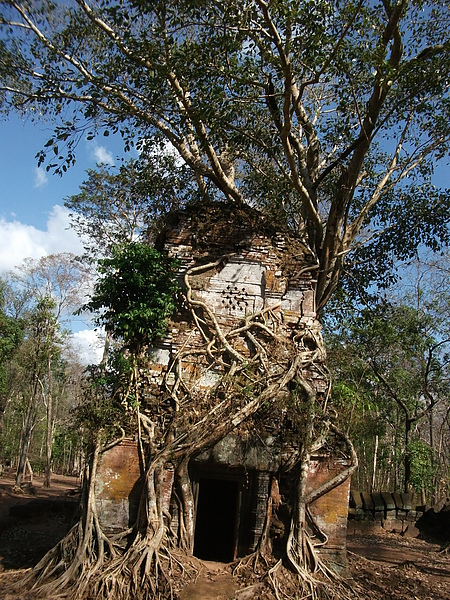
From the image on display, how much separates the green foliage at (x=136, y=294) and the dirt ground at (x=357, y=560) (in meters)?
2.51

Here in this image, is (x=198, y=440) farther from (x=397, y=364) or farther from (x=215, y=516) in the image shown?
(x=397, y=364)

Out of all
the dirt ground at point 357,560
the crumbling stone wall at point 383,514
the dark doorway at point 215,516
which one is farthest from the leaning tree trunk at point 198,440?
the crumbling stone wall at point 383,514

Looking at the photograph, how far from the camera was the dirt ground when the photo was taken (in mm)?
5441

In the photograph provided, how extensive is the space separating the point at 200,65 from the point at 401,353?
11781mm

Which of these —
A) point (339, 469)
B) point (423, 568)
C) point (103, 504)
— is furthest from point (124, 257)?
point (423, 568)

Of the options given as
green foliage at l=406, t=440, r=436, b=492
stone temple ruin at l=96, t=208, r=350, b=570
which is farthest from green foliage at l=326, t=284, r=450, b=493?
stone temple ruin at l=96, t=208, r=350, b=570

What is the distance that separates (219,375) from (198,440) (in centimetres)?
99

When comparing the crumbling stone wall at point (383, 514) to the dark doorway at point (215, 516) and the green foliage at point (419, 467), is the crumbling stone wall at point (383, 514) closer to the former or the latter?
the green foliage at point (419, 467)

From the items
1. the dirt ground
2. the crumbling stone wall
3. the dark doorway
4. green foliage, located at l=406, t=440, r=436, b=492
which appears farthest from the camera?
green foliage, located at l=406, t=440, r=436, b=492

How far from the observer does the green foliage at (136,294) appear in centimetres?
664

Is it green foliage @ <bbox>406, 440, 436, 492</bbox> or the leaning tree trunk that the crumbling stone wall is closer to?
green foliage @ <bbox>406, 440, 436, 492</bbox>

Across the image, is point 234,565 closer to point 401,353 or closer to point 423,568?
point 423,568

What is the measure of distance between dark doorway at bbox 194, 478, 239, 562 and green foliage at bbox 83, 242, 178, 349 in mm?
3467

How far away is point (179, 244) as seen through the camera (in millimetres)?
7293
